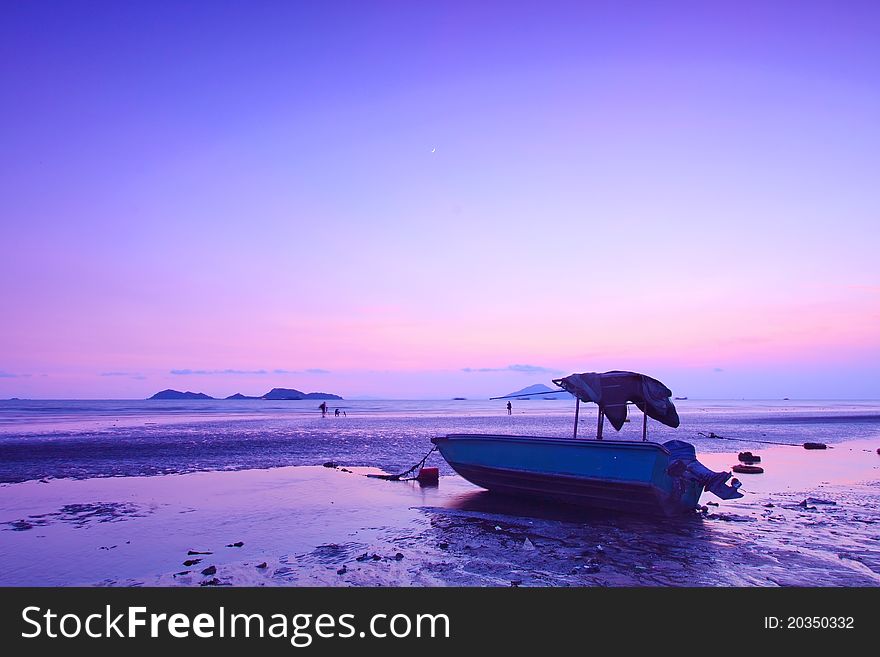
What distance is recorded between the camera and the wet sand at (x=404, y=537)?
10328 millimetres

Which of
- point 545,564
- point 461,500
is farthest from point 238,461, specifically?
point 545,564

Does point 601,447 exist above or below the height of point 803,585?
above

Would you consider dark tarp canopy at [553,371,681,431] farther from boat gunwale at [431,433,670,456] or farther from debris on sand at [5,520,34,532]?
debris on sand at [5,520,34,532]

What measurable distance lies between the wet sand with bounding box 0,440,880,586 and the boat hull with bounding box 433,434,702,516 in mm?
489

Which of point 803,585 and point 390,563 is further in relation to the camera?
point 390,563

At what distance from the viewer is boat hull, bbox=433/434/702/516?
15133mm

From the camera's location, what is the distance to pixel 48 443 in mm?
33625

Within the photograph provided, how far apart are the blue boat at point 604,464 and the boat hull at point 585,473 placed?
25mm

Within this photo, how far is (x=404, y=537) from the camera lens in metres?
13.3

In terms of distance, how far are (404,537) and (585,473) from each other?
5709 mm

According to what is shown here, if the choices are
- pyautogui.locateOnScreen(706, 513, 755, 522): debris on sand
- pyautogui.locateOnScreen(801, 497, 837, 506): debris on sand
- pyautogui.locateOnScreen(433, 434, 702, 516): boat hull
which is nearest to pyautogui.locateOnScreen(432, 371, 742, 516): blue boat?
pyautogui.locateOnScreen(433, 434, 702, 516): boat hull
